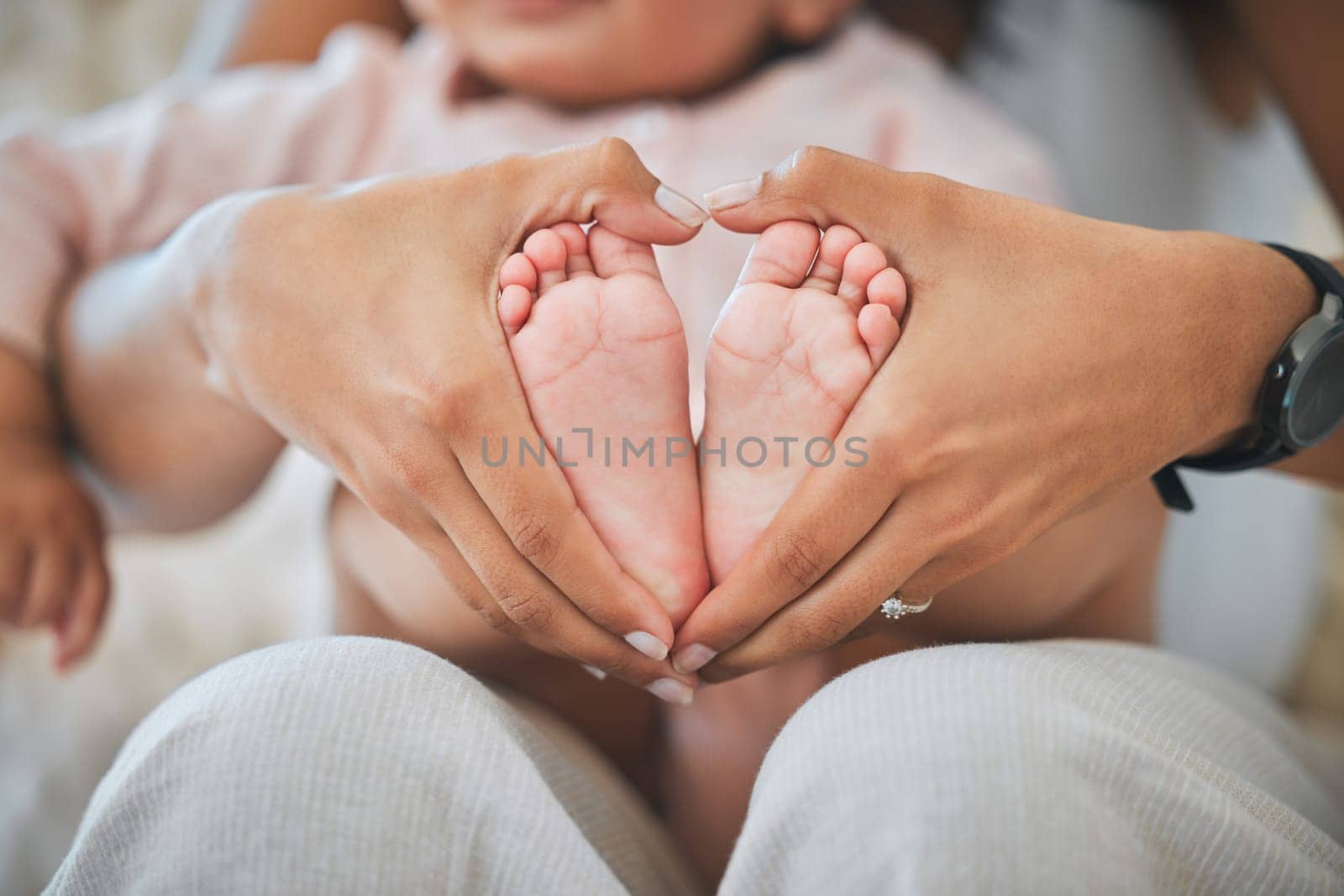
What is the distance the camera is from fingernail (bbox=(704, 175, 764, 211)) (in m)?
0.43

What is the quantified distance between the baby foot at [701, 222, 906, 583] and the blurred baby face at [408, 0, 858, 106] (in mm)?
315

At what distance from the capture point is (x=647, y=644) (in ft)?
1.44

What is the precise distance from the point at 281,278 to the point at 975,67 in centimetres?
73

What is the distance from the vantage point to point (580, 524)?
0.44 m

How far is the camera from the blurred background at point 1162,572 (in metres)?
0.80

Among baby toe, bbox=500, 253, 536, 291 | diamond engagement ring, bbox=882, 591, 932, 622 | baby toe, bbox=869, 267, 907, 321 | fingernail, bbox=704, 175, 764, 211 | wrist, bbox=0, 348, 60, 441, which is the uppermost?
fingernail, bbox=704, 175, 764, 211

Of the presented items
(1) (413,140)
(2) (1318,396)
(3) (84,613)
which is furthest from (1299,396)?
A: (3) (84,613)

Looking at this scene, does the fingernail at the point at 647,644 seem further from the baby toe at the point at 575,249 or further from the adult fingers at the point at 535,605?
the baby toe at the point at 575,249

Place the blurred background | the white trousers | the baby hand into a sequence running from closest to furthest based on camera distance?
the white trousers, the baby hand, the blurred background

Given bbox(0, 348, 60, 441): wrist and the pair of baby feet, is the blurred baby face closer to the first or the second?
the pair of baby feet

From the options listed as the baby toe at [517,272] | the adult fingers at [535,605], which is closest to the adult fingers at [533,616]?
the adult fingers at [535,605]

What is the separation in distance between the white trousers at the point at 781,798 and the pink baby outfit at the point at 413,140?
33cm

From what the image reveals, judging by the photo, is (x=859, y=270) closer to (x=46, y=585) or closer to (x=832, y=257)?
(x=832, y=257)

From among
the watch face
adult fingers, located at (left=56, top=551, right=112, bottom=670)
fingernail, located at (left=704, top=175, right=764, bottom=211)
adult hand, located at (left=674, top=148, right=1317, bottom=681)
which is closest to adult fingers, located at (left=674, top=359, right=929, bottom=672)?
adult hand, located at (left=674, top=148, right=1317, bottom=681)
